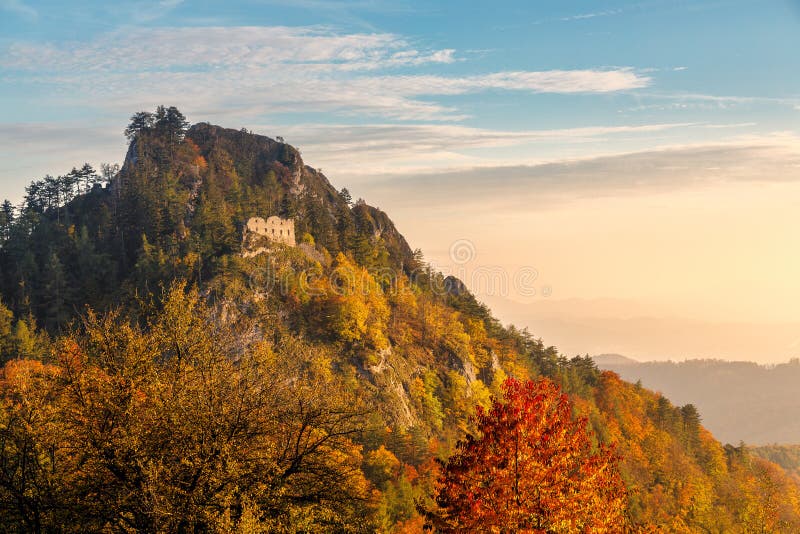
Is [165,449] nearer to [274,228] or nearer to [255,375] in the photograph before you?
[255,375]

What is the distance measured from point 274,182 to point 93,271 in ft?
131

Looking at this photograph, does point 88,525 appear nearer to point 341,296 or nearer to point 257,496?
point 257,496

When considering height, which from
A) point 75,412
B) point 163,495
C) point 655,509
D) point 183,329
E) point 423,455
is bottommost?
point 655,509

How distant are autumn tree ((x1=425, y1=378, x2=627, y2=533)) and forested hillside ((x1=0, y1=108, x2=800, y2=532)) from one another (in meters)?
0.28

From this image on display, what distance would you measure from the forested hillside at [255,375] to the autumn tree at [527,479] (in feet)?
0.92

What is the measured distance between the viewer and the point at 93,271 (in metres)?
99.6

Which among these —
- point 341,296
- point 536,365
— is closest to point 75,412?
point 341,296

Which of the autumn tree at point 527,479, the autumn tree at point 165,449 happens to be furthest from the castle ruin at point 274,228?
the autumn tree at point 527,479

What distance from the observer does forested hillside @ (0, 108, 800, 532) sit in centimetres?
2112

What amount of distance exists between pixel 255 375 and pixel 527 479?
38.1 ft

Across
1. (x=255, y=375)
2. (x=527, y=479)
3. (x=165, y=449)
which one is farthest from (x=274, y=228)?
(x=527, y=479)

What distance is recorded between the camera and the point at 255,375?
26047 millimetres

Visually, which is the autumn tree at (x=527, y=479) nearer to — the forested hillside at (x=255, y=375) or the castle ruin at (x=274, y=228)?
the forested hillside at (x=255, y=375)

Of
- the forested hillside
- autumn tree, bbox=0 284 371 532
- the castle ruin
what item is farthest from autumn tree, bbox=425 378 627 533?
the castle ruin
